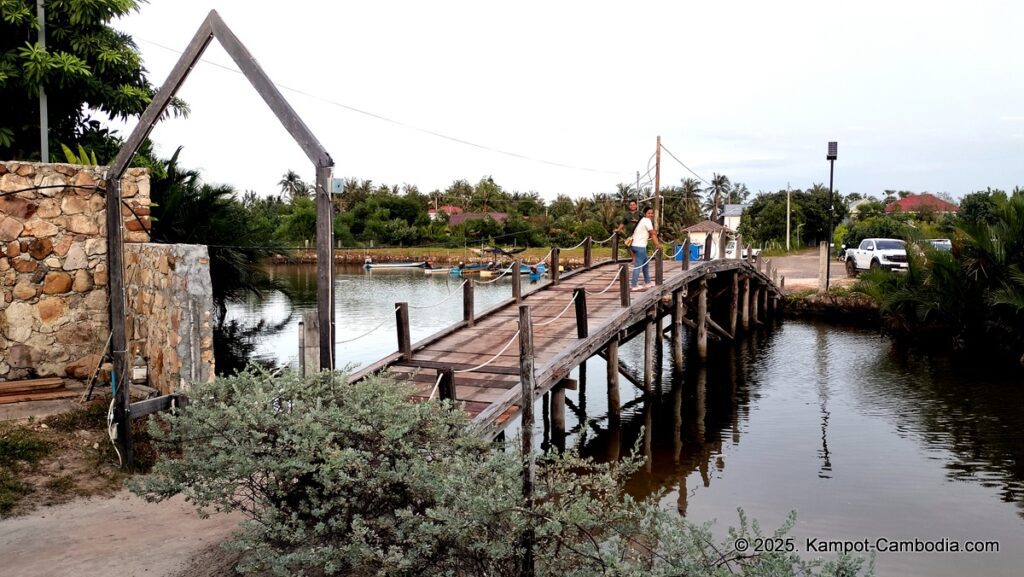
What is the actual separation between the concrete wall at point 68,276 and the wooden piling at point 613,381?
24.2ft

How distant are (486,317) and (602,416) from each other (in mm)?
3432

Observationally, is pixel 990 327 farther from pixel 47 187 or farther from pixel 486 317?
pixel 47 187

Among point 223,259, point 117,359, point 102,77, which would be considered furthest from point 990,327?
point 102,77

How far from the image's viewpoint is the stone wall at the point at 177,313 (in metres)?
7.41

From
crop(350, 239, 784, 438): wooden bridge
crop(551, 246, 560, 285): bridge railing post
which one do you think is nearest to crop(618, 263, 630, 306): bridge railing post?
crop(350, 239, 784, 438): wooden bridge

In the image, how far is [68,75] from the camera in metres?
13.6

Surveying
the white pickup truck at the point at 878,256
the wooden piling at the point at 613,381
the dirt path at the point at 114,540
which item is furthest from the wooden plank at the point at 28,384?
the white pickup truck at the point at 878,256

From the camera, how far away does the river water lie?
30.2ft

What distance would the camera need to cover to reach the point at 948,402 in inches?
603

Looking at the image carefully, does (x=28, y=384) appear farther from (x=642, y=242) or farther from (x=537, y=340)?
(x=642, y=242)

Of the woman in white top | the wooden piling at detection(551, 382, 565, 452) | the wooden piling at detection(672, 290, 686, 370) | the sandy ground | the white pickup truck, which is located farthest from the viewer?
the sandy ground

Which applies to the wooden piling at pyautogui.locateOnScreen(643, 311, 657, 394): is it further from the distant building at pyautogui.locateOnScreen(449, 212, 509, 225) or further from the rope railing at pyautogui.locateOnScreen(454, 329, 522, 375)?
the distant building at pyautogui.locateOnScreen(449, 212, 509, 225)

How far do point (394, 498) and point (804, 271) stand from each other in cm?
3674

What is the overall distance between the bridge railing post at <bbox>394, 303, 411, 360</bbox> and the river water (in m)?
2.04
